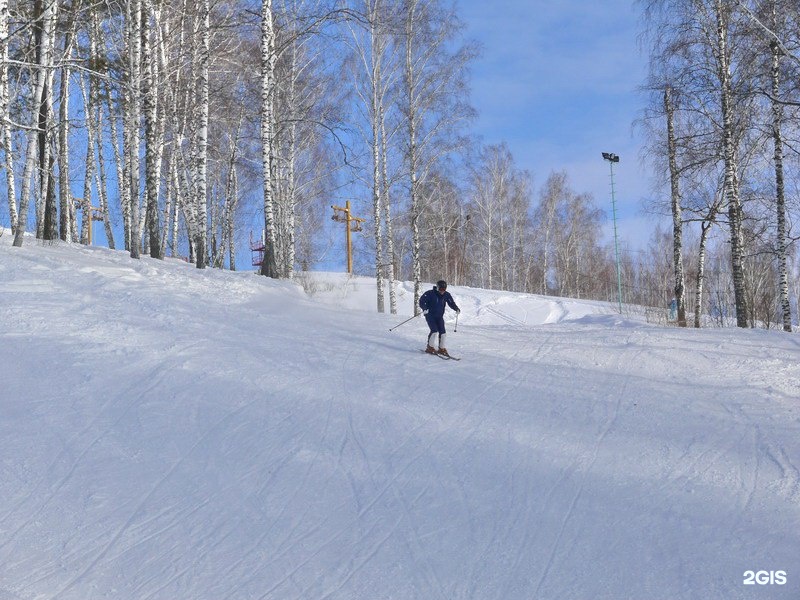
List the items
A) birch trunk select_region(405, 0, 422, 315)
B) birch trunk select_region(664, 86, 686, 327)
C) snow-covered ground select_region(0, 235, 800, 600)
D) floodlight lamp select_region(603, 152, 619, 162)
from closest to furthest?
1. snow-covered ground select_region(0, 235, 800, 600)
2. birch trunk select_region(664, 86, 686, 327)
3. birch trunk select_region(405, 0, 422, 315)
4. floodlight lamp select_region(603, 152, 619, 162)

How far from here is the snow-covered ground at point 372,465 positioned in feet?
13.2

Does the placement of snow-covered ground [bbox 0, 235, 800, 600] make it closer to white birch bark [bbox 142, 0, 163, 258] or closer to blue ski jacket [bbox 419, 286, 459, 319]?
blue ski jacket [bbox 419, 286, 459, 319]

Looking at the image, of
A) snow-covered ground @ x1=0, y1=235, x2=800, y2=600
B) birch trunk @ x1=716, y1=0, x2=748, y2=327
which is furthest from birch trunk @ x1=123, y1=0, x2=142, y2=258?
birch trunk @ x1=716, y1=0, x2=748, y2=327

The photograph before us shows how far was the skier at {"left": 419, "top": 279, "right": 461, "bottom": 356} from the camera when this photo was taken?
10483 millimetres

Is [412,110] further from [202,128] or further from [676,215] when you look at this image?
[676,215]

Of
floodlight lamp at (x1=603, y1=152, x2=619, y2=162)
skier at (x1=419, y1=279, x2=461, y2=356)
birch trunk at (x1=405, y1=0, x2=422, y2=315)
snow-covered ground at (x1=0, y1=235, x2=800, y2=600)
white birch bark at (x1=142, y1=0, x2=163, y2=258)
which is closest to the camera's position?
snow-covered ground at (x1=0, y1=235, x2=800, y2=600)

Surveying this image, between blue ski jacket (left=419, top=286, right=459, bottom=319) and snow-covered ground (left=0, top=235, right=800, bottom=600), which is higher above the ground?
blue ski jacket (left=419, top=286, right=459, bottom=319)

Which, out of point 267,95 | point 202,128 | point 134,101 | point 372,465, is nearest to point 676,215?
Answer: point 267,95

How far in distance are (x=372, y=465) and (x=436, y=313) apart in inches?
212

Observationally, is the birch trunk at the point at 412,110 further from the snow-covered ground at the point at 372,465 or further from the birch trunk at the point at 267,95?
the snow-covered ground at the point at 372,465

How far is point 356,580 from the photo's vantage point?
3943 mm

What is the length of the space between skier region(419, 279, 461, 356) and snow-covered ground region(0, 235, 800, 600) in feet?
1.32

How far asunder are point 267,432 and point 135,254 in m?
10.7

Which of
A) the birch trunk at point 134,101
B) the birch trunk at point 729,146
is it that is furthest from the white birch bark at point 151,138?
the birch trunk at point 729,146
